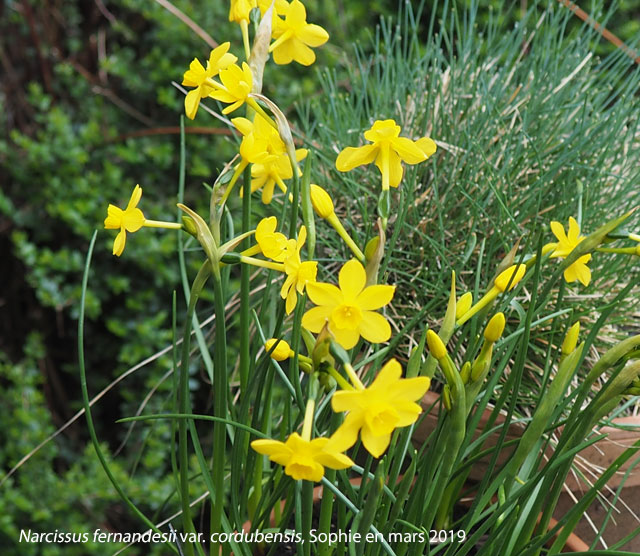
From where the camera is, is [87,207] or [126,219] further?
[87,207]

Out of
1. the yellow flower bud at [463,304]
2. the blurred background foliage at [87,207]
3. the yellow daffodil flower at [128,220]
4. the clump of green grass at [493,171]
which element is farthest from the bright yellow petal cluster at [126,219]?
the blurred background foliage at [87,207]

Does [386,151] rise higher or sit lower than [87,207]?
higher

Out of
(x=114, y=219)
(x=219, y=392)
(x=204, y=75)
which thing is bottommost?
(x=219, y=392)

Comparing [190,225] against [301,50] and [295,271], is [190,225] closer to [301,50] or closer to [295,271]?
[295,271]

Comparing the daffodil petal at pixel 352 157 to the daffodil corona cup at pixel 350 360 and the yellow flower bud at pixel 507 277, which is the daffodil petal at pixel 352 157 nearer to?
the daffodil corona cup at pixel 350 360

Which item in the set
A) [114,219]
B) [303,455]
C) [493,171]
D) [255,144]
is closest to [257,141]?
[255,144]

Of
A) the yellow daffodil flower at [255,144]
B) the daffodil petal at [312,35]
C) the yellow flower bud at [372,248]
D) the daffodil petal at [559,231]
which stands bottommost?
the yellow flower bud at [372,248]
